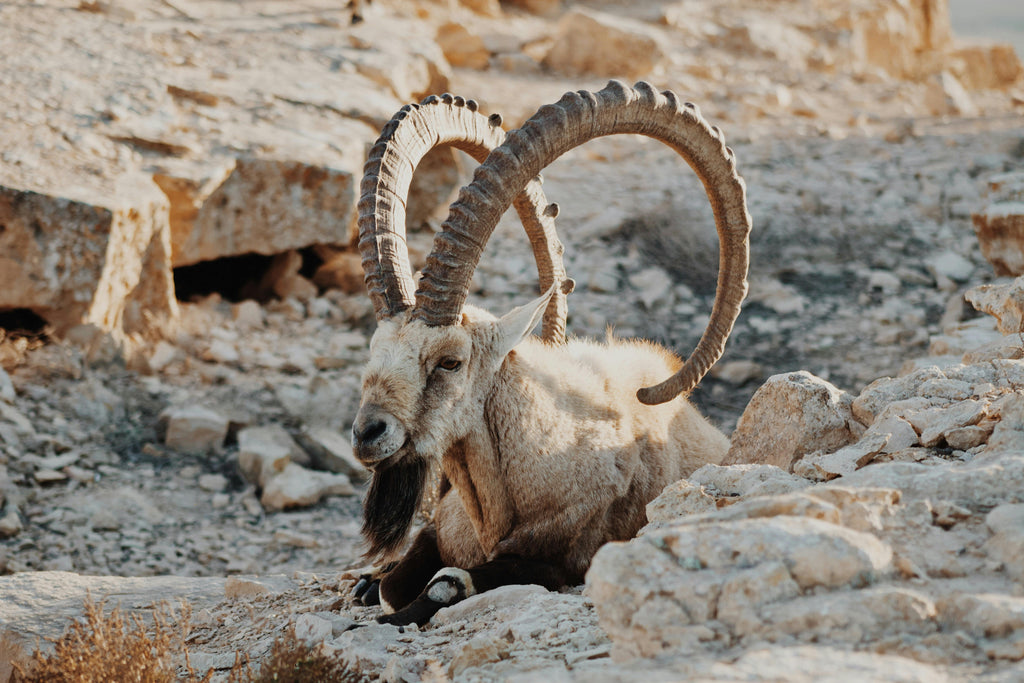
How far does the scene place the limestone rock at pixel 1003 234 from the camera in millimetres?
6918

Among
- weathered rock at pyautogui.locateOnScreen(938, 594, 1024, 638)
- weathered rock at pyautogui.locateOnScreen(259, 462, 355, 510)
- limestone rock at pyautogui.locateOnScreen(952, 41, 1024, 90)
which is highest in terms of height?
limestone rock at pyautogui.locateOnScreen(952, 41, 1024, 90)

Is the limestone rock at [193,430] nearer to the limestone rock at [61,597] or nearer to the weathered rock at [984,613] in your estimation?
the limestone rock at [61,597]

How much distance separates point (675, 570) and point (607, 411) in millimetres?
2416

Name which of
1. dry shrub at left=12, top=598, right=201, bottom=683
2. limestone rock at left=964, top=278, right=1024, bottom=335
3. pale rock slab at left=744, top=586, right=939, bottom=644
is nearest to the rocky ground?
pale rock slab at left=744, top=586, right=939, bottom=644

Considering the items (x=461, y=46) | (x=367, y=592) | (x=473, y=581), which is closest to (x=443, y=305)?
(x=473, y=581)

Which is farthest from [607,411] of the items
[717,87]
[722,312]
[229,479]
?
[717,87]

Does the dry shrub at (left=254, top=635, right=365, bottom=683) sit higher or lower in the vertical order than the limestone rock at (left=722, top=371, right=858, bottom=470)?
lower

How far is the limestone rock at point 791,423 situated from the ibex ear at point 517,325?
1.31 metres

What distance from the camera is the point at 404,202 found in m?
5.05

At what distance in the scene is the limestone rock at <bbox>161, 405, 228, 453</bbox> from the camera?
7.42 metres

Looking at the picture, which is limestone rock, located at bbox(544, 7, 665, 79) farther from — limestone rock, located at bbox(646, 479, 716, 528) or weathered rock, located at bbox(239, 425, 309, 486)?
limestone rock, located at bbox(646, 479, 716, 528)

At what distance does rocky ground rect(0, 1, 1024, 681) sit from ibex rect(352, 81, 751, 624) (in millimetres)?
507

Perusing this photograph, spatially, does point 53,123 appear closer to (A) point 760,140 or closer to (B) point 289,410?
(B) point 289,410

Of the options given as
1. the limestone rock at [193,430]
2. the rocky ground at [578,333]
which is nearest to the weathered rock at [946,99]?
the rocky ground at [578,333]
